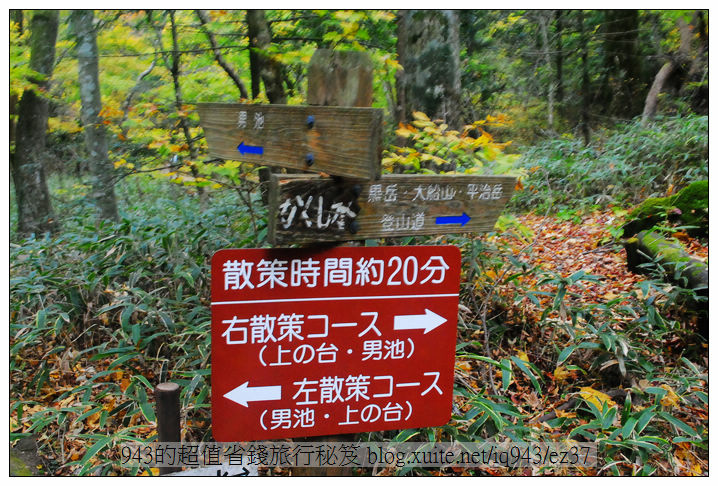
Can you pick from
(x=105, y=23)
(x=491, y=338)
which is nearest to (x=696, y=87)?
(x=491, y=338)

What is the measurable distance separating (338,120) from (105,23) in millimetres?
6611

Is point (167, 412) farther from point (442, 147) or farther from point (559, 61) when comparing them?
point (559, 61)

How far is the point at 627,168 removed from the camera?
23.5ft

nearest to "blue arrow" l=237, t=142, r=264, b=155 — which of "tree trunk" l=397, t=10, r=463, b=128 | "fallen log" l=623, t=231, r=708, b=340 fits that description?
"tree trunk" l=397, t=10, r=463, b=128

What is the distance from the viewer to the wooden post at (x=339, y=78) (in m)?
1.80

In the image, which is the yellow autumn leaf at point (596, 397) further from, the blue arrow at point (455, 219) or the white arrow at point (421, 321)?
the blue arrow at point (455, 219)

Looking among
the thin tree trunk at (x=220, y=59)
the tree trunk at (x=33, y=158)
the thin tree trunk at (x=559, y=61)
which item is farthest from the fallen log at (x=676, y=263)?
the tree trunk at (x=33, y=158)

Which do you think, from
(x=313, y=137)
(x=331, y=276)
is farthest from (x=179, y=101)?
(x=331, y=276)

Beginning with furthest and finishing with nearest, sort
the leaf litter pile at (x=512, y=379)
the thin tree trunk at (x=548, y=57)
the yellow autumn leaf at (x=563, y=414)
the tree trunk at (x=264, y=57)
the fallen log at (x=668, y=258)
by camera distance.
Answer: the thin tree trunk at (x=548, y=57), the tree trunk at (x=264, y=57), the fallen log at (x=668, y=258), the yellow autumn leaf at (x=563, y=414), the leaf litter pile at (x=512, y=379)

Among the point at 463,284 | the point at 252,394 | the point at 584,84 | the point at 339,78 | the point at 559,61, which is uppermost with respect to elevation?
the point at 559,61

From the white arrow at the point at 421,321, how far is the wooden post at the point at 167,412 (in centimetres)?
84

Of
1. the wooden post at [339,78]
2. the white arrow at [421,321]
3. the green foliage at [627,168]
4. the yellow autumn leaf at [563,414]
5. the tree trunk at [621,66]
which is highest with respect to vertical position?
the tree trunk at [621,66]

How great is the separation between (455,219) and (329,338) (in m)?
0.65

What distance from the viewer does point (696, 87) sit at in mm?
8922
